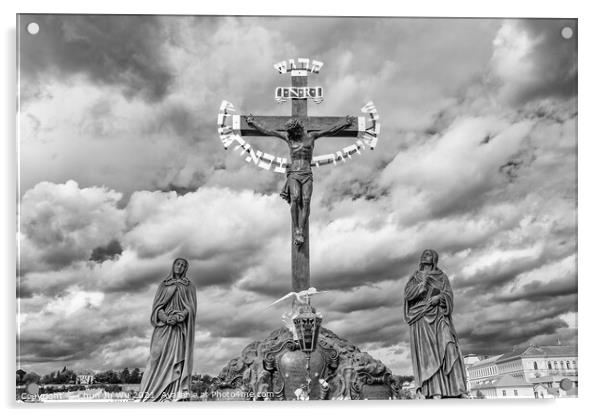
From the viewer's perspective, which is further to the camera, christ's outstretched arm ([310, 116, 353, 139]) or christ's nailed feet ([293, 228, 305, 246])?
christ's outstretched arm ([310, 116, 353, 139])

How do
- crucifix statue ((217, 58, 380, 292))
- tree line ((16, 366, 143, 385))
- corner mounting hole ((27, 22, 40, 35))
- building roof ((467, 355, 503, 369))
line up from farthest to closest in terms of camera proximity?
building roof ((467, 355, 503, 369))
crucifix statue ((217, 58, 380, 292))
corner mounting hole ((27, 22, 40, 35))
tree line ((16, 366, 143, 385))

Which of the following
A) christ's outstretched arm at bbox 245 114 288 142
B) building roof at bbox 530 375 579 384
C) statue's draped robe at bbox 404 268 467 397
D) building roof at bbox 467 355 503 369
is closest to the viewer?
statue's draped robe at bbox 404 268 467 397

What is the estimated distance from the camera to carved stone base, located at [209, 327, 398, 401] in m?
11.6

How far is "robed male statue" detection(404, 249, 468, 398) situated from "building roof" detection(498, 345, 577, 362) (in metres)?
1.28

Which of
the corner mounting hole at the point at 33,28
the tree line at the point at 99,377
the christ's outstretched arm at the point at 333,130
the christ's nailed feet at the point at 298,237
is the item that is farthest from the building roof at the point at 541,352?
the corner mounting hole at the point at 33,28

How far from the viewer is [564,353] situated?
40.4 feet

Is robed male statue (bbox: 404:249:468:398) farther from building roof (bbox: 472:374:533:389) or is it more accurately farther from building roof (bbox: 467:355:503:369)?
building roof (bbox: 467:355:503:369)

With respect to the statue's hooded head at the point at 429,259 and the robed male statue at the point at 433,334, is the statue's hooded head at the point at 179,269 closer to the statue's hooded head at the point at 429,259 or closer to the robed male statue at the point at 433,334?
the robed male statue at the point at 433,334

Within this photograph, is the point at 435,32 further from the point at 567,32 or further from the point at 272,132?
the point at 272,132

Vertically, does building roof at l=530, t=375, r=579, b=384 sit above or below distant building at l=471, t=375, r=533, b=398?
above

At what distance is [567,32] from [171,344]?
6.72 meters

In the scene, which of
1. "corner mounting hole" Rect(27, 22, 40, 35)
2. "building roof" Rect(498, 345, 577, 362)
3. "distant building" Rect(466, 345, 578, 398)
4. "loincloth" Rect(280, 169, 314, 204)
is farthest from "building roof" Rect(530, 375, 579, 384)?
"corner mounting hole" Rect(27, 22, 40, 35)

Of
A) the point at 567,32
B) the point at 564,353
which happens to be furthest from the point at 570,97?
the point at 564,353

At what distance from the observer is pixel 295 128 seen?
1255 centimetres
